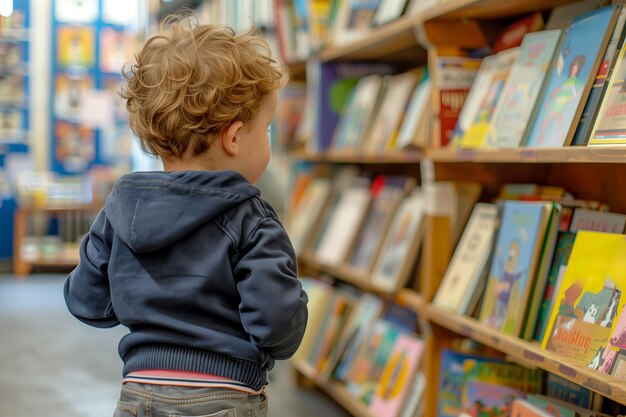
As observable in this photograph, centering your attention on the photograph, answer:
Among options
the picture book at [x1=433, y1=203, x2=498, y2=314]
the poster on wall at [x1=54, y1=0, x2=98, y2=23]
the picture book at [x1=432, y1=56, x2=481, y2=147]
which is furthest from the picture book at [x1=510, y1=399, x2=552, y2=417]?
the poster on wall at [x1=54, y1=0, x2=98, y2=23]

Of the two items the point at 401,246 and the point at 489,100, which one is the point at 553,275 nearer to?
the point at 489,100

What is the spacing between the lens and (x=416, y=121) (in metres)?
2.75

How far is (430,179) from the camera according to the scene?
8.17 feet

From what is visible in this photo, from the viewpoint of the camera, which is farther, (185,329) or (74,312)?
(74,312)

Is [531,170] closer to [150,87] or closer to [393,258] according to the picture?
[393,258]

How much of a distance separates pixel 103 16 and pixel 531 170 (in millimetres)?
6513

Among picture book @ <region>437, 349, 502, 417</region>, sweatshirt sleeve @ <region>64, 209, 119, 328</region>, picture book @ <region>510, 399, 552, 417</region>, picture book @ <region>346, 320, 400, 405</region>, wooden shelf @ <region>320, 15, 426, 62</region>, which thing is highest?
wooden shelf @ <region>320, 15, 426, 62</region>

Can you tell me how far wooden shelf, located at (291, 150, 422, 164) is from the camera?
2637 mm

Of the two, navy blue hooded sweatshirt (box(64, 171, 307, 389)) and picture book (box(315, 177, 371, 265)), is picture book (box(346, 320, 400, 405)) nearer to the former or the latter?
picture book (box(315, 177, 371, 265))

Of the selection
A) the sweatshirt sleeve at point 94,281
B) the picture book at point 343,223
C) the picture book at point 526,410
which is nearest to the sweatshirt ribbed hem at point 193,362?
the sweatshirt sleeve at point 94,281

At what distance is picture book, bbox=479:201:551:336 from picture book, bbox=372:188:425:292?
62 centimetres

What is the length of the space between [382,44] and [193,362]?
1818mm

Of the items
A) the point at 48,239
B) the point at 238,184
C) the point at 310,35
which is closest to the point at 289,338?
the point at 238,184

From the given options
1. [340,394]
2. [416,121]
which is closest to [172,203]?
[416,121]
